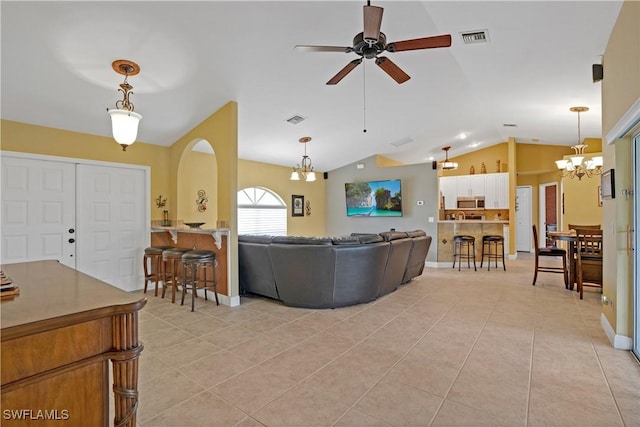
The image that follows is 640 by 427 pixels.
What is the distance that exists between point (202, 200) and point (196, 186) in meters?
0.29

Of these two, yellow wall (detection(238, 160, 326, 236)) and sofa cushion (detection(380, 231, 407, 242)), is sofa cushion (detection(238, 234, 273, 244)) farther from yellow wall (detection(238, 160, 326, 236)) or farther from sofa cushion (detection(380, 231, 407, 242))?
yellow wall (detection(238, 160, 326, 236))

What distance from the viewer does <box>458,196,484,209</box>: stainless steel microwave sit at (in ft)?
29.3

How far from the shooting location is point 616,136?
270 centimetres

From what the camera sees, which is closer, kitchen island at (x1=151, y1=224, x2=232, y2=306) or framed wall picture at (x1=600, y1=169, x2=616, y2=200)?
framed wall picture at (x1=600, y1=169, x2=616, y2=200)

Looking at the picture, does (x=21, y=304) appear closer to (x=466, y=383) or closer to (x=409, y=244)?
(x=466, y=383)

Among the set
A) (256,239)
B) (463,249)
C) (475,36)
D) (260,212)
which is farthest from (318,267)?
(463,249)

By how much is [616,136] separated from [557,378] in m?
2.11

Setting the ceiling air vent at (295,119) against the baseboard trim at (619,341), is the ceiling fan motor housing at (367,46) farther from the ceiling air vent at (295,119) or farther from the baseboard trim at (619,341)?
the baseboard trim at (619,341)

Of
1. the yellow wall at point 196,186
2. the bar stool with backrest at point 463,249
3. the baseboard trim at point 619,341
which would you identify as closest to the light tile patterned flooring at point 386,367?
the baseboard trim at point 619,341

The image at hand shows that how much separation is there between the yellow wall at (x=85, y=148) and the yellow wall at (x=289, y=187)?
199cm

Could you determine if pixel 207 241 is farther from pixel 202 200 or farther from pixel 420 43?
pixel 420 43

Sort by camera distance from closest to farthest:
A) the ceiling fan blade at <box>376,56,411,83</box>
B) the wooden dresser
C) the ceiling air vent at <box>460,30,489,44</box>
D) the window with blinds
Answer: the wooden dresser < the ceiling fan blade at <box>376,56,411,83</box> < the ceiling air vent at <box>460,30,489,44</box> < the window with blinds

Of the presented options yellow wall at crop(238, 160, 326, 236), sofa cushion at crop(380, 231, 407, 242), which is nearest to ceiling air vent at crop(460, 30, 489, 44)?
sofa cushion at crop(380, 231, 407, 242)

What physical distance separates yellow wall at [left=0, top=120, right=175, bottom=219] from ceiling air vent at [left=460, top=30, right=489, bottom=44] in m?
4.84
